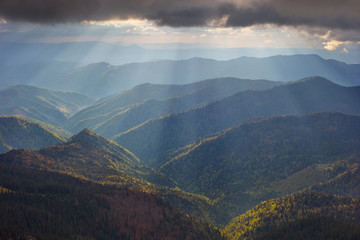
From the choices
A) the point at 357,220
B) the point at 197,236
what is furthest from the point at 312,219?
the point at 197,236

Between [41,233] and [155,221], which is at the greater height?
[41,233]

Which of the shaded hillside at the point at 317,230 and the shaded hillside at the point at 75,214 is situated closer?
the shaded hillside at the point at 75,214

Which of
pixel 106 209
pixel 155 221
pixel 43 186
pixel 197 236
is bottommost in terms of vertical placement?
pixel 197 236

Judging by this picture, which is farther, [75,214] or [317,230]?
[317,230]

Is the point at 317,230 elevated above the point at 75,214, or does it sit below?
below

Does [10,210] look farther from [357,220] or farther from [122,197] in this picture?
[357,220]

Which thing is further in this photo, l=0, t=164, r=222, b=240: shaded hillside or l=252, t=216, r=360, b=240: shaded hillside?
l=252, t=216, r=360, b=240: shaded hillside

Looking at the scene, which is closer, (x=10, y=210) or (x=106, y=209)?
(x=10, y=210)

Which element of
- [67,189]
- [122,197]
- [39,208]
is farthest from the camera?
[122,197]
